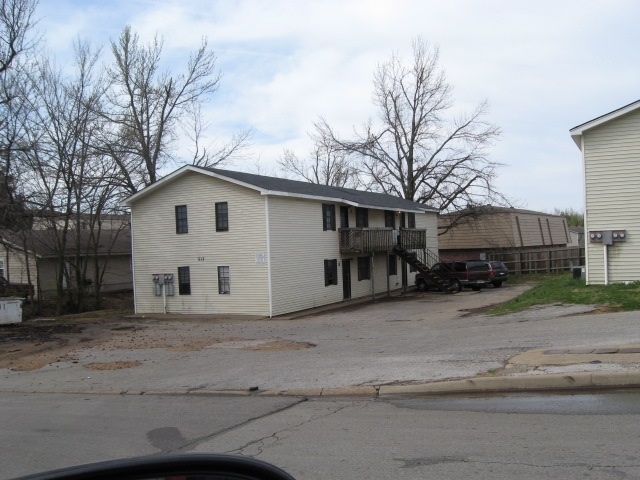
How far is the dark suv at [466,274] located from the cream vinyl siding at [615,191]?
15377mm

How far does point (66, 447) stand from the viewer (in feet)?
23.8

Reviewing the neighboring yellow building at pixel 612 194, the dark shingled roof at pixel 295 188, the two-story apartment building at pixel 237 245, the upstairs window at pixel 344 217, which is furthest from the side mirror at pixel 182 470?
the upstairs window at pixel 344 217

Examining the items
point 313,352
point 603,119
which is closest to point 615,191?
point 603,119

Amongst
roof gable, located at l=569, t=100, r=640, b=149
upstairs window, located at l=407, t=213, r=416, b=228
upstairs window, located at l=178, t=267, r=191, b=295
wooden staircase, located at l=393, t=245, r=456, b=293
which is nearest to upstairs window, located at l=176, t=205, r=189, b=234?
upstairs window, located at l=178, t=267, r=191, b=295

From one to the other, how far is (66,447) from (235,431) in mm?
2023

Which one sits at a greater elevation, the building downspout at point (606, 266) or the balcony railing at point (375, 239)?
the balcony railing at point (375, 239)

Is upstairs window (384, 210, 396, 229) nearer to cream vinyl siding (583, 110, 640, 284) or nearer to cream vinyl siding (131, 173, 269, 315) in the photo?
cream vinyl siding (131, 173, 269, 315)

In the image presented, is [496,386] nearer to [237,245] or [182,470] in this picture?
[182,470]

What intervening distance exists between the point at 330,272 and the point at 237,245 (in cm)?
648

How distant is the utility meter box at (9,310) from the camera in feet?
82.3

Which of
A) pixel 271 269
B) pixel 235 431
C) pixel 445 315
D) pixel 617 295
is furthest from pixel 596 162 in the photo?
pixel 235 431

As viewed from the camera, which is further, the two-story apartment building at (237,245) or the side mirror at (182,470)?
Answer: the two-story apartment building at (237,245)

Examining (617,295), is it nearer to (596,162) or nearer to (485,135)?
(596,162)

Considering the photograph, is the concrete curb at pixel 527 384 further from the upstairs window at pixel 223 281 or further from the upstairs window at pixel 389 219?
the upstairs window at pixel 389 219
